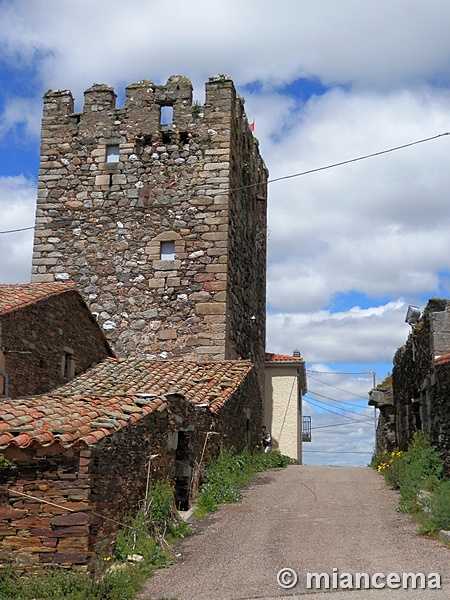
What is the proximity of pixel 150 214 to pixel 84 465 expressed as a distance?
444 inches

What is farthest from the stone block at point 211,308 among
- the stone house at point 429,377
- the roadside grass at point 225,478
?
the stone house at point 429,377

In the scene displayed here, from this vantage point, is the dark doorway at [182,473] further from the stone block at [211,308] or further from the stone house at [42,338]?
the stone block at [211,308]

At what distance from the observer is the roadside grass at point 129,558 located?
287 inches

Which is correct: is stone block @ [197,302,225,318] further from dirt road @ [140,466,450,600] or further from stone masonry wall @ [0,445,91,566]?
stone masonry wall @ [0,445,91,566]

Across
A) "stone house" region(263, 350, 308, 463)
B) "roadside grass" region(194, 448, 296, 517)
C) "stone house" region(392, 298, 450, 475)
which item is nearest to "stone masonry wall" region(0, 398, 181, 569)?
"roadside grass" region(194, 448, 296, 517)

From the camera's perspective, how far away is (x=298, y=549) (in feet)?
29.3

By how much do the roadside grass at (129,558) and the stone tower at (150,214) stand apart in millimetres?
6075

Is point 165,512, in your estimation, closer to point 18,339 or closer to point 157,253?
point 18,339

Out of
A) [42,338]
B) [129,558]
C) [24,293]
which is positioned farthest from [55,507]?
[24,293]

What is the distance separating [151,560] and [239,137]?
13.8m

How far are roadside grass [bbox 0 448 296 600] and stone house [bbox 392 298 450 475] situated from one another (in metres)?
3.94

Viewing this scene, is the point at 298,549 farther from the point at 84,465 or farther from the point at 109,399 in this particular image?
the point at 109,399

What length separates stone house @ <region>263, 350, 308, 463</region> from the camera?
24.1 m

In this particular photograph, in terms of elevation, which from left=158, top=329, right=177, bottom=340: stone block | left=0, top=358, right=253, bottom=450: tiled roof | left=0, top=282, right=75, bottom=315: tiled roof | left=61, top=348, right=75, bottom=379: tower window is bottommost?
left=0, top=358, right=253, bottom=450: tiled roof
